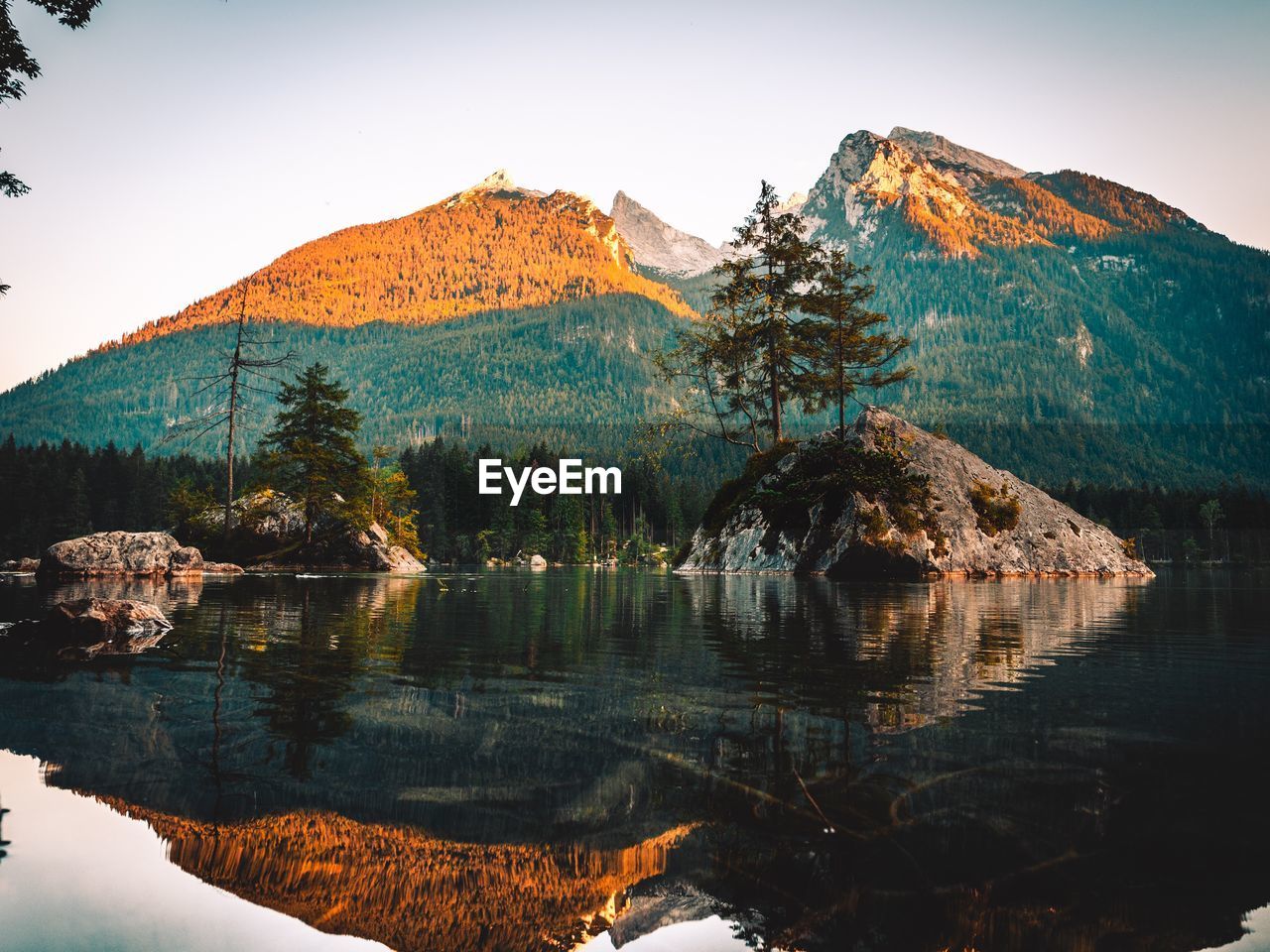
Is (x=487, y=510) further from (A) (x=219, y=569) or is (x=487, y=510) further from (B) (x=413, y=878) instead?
(B) (x=413, y=878)

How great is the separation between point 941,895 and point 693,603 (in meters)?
15.5

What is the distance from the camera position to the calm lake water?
268 cm

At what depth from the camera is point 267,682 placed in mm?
7133

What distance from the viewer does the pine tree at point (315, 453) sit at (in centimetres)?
4538

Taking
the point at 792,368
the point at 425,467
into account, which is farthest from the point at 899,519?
the point at 425,467

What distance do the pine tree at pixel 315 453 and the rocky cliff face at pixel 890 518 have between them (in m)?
23.3

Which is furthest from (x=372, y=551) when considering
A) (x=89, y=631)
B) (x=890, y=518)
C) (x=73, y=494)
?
(x=73, y=494)

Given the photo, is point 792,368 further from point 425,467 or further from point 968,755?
point 425,467

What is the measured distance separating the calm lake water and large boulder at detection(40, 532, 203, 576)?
2871cm

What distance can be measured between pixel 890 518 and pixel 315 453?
1309 inches

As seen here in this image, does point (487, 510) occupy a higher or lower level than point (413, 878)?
higher

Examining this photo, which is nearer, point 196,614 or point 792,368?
point 196,614

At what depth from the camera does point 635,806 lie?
12.4 feet

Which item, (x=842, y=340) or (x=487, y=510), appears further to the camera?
(x=487, y=510)
